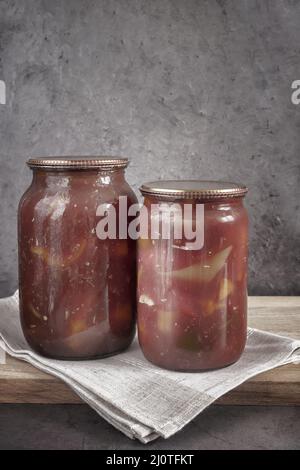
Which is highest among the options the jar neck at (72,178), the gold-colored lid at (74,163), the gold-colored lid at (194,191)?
the gold-colored lid at (74,163)

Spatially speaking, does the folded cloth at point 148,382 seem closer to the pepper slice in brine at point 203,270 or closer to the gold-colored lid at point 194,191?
the pepper slice in brine at point 203,270

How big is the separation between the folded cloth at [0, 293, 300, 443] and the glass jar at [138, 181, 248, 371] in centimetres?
3

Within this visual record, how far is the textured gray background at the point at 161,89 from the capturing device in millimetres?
1189

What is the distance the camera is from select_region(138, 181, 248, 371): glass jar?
87cm

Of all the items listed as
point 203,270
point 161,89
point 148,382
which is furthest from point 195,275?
point 161,89

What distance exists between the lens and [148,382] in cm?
87

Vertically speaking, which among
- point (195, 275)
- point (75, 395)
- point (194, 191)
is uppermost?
point (194, 191)

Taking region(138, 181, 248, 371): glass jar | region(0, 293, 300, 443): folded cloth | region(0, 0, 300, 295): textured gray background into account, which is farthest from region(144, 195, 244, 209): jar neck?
region(0, 0, 300, 295): textured gray background

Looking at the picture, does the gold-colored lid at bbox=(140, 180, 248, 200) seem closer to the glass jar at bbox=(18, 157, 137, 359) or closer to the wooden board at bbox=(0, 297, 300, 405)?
the glass jar at bbox=(18, 157, 137, 359)

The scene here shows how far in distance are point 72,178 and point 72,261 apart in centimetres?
11

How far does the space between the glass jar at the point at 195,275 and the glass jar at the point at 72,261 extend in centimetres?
5

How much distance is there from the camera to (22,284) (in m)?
0.96

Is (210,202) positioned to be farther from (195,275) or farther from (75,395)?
(75,395)

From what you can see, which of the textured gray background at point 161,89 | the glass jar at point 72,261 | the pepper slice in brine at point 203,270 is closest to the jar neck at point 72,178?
the glass jar at point 72,261
